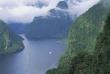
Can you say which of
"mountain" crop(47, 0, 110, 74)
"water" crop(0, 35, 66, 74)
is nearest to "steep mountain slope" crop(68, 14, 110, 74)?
"water" crop(0, 35, 66, 74)

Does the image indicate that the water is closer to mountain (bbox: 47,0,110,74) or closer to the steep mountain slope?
mountain (bbox: 47,0,110,74)

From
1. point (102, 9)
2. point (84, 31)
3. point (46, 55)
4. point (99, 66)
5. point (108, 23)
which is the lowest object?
point (46, 55)

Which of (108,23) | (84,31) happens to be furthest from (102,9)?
(108,23)

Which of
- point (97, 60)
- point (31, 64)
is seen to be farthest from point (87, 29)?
point (97, 60)

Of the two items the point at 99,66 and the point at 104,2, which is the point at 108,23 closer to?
the point at 99,66

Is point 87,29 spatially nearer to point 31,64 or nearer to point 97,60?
point 31,64

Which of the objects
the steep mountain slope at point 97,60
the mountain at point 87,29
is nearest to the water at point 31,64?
the mountain at point 87,29

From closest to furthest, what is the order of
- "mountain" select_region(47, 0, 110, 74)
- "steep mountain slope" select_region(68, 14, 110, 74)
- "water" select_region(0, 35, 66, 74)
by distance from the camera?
"steep mountain slope" select_region(68, 14, 110, 74) → "water" select_region(0, 35, 66, 74) → "mountain" select_region(47, 0, 110, 74)

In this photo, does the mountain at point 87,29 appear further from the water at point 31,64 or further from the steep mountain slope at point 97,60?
the steep mountain slope at point 97,60
